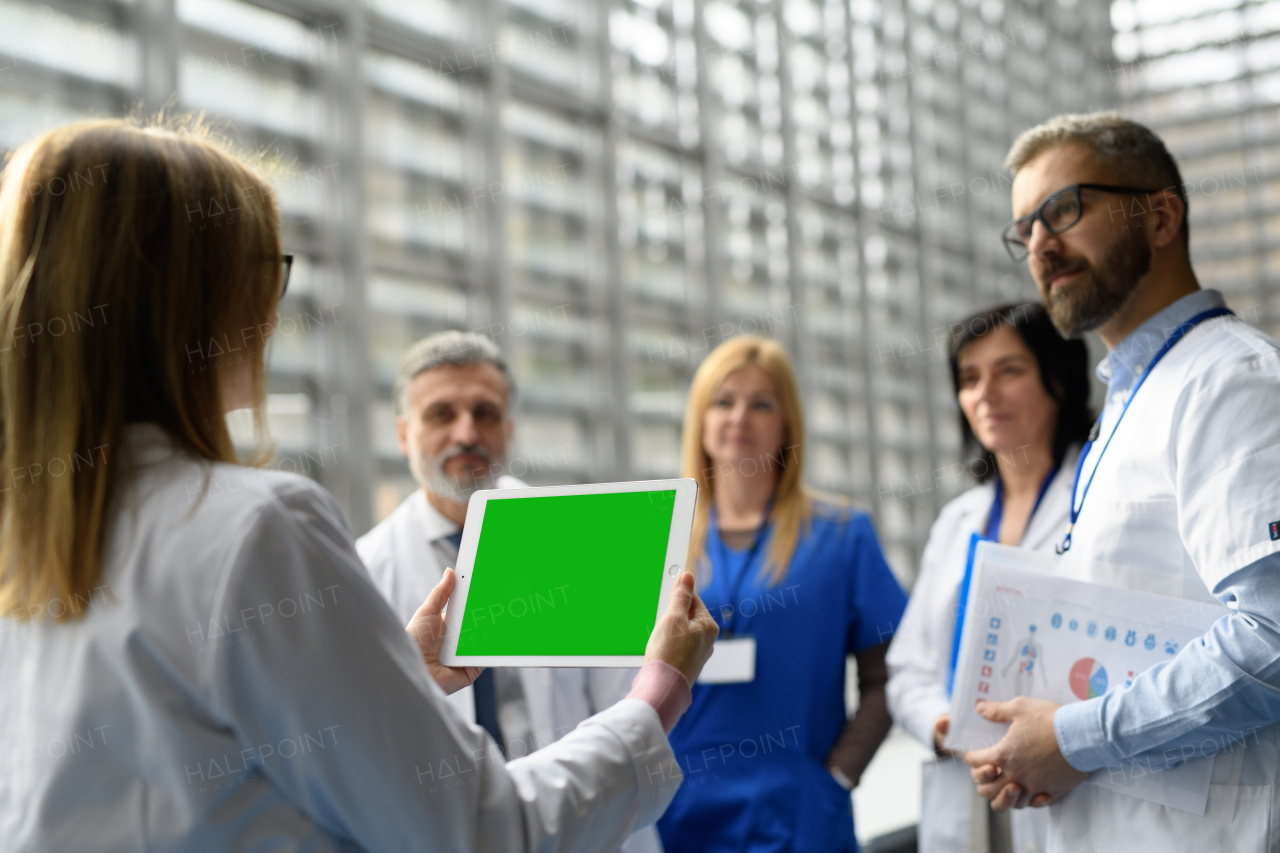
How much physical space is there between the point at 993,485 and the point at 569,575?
6.11 ft

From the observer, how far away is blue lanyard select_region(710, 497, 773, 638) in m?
2.91

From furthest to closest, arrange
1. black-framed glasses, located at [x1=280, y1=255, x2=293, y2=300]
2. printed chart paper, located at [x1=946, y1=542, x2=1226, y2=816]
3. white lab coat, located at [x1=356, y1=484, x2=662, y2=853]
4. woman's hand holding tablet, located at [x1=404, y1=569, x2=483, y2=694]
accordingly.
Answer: white lab coat, located at [x1=356, y1=484, x2=662, y2=853], printed chart paper, located at [x1=946, y1=542, x2=1226, y2=816], woman's hand holding tablet, located at [x1=404, y1=569, x2=483, y2=694], black-framed glasses, located at [x1=280, y1=255, x2=293, y2=300]

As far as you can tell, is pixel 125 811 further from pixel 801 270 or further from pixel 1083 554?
pixel 801 270

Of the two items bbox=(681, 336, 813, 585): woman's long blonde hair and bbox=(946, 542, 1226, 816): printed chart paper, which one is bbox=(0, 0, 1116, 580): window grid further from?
bbox=(946, 542, 1226, 816): printed chart paper

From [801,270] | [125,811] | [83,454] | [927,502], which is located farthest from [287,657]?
[927,502]

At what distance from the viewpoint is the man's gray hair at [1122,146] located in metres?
2.09

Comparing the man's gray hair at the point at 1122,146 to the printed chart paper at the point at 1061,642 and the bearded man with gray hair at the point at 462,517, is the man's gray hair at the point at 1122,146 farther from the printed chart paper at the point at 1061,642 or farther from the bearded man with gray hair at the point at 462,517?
Answer: the bearded man with gray hair at the point at 462,517

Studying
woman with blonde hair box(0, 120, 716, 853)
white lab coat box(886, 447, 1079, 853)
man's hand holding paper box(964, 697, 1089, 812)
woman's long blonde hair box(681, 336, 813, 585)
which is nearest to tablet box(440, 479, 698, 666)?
woman with blonde hair box(0, 120, 716, 853)

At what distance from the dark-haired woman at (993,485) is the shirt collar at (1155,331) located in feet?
2.36

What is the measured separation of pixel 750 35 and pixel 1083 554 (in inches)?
234

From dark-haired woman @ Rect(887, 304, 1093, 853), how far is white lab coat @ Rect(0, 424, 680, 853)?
1910mm

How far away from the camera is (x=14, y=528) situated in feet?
3.59

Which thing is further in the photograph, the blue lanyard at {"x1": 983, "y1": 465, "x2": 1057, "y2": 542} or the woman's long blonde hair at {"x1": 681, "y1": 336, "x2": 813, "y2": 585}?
the woman's long blonde hair at {"x1": 681, "y1": 336, "x2": 813, "y2": 585}

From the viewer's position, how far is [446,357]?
2963mm
